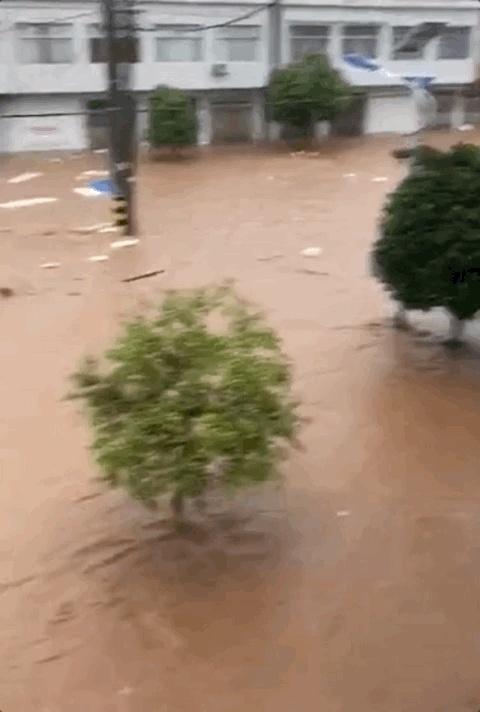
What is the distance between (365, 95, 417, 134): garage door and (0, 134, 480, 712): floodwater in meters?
6.62

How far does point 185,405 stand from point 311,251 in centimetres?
435

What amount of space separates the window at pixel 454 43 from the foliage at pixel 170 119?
116 inches

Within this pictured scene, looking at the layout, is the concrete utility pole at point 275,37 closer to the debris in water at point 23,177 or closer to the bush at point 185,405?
the debris in water at point 23,177

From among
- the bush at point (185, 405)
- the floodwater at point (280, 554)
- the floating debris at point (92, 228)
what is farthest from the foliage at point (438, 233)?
the floating debris at point (92, 228)

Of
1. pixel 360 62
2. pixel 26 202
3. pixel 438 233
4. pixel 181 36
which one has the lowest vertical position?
pixel 26 202

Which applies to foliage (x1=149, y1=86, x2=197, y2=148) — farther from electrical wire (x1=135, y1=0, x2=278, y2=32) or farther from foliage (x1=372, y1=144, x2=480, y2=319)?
foliage (x1=372, y1=144, x2=480, y2=319)

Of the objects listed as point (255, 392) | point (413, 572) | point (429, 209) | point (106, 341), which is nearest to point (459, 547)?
point (413, 572)

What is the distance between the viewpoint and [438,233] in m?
4.36

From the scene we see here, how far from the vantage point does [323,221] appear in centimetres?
815

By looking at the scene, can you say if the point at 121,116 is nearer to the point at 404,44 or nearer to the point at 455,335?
the point at 455,335

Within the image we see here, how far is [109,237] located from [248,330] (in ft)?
15.0

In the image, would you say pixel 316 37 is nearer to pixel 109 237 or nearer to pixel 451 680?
pixel 109 237

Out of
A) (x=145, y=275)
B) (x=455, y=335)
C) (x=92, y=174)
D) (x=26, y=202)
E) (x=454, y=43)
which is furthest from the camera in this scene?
(x=92, y=174)

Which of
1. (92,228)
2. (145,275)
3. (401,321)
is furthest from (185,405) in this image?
(92,228)
